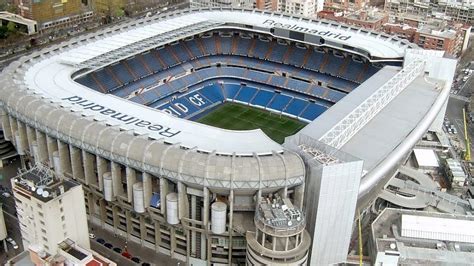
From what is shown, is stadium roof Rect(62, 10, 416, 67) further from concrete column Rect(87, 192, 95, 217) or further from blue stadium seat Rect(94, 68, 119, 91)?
concrete column Rect(87, 192, 95, 217)

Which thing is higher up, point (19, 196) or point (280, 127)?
point (19, 196)

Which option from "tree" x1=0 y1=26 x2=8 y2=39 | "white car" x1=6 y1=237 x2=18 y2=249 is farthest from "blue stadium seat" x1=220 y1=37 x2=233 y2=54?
"tree" x1=0 y1=26 x2=8 y2=39

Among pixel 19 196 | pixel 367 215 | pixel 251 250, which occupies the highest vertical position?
pixel 19 196

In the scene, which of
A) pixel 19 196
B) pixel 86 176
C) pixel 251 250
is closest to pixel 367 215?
pixel 251 250

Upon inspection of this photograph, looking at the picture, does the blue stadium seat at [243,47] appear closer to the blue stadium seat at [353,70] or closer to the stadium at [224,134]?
the stadium at [224,134]

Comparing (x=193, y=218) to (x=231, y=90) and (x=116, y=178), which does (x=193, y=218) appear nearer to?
(x=116, y=178)

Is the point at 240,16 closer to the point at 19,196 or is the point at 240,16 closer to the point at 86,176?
the point at 86,176

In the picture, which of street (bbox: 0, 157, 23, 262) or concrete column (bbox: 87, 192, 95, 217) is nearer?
street (bbox: 0, 157, 23, 262)
